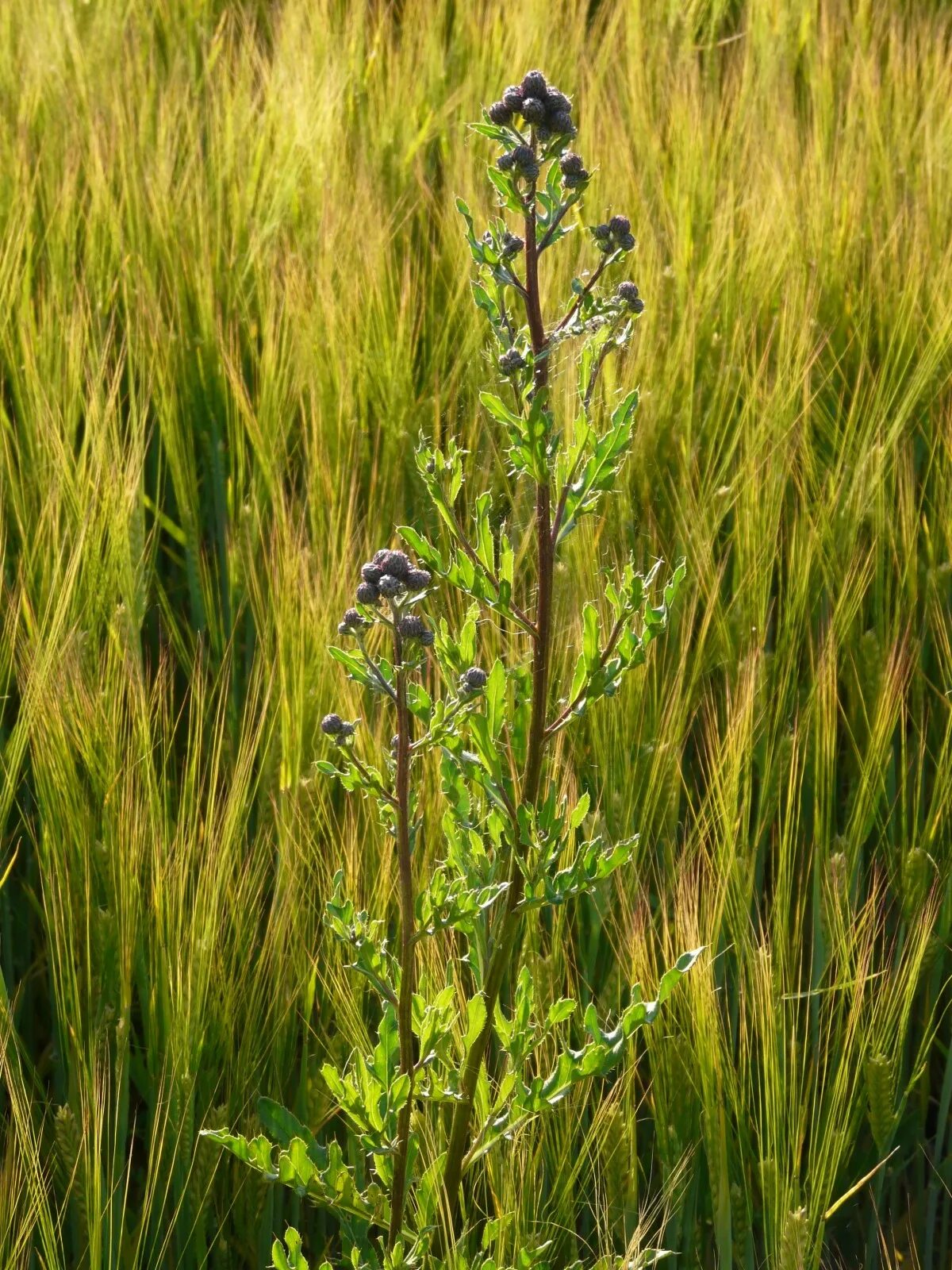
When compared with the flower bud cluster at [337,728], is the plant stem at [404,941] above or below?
below

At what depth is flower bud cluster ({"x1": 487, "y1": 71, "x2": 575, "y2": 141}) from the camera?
70cm

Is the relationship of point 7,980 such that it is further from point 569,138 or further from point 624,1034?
point 569,138

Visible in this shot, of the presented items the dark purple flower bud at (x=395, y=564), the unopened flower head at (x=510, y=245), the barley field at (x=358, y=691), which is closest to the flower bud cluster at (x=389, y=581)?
the dark purple flower bud at (x=395, y=564)

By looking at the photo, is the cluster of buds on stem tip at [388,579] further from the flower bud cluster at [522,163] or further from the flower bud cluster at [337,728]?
the flower bud cluster at [522,163]

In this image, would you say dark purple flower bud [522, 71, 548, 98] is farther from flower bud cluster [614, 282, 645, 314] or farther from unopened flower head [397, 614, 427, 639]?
unopened flower head [397, 614, 427, 639]

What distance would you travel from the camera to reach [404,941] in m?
0.77

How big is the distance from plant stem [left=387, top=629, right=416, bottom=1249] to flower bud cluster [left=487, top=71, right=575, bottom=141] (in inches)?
10.4

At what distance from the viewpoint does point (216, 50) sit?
86.4 inches

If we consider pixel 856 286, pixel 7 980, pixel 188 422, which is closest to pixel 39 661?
pixel 7 980

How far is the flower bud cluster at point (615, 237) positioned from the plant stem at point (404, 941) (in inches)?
9.1

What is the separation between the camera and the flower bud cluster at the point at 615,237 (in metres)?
0.74

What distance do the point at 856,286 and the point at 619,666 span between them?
1.04 m

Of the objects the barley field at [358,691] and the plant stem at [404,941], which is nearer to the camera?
the plant stem at [404,941]

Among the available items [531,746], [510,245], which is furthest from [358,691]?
[510,245]
